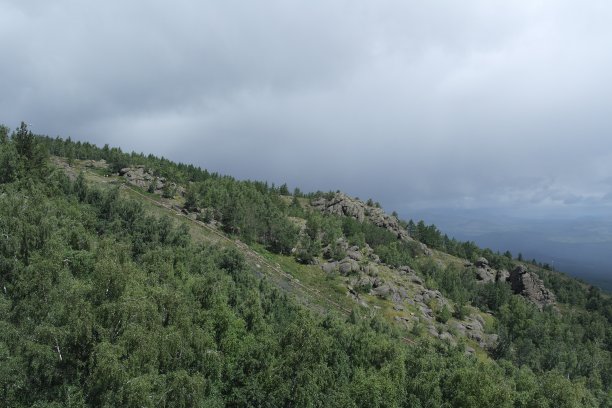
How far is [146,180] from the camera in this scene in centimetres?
17900

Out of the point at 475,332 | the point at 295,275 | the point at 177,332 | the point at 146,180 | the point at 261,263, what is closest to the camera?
the point at 177,332

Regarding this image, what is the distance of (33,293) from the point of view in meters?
Result: 41.3

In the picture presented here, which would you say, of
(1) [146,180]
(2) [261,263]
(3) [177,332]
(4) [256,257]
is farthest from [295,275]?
(3) [177,332]

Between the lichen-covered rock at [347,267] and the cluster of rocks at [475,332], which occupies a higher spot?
the lichen-covered rock at [347,267]

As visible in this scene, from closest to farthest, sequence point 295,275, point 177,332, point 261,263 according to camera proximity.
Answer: point 177,332
point 261,263
point 295,275

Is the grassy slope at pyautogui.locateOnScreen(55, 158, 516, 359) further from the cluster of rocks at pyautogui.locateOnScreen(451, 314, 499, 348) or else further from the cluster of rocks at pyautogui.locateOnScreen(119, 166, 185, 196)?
the cluster of rocks at pyautogui.locateOnScreen(119, 166, 185, 196)

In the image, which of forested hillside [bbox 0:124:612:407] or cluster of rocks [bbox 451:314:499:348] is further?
cluster of rocks [bbox 451:314:499:348]

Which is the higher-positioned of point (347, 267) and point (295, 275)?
point (347, 267)

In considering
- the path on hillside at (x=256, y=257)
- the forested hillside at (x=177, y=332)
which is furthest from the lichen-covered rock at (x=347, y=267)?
the path on hillside at (x=256, y=257)

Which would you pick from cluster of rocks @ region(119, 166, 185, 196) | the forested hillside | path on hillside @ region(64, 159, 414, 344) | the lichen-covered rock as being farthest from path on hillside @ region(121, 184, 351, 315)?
the lichen-covered rock

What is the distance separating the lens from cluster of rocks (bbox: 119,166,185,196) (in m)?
173

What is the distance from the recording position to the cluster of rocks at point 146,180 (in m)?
173

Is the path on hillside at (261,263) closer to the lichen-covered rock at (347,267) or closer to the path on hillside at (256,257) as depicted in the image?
the path on hillside at (256,257)

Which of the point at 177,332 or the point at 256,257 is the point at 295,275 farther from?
the point at 177,332
